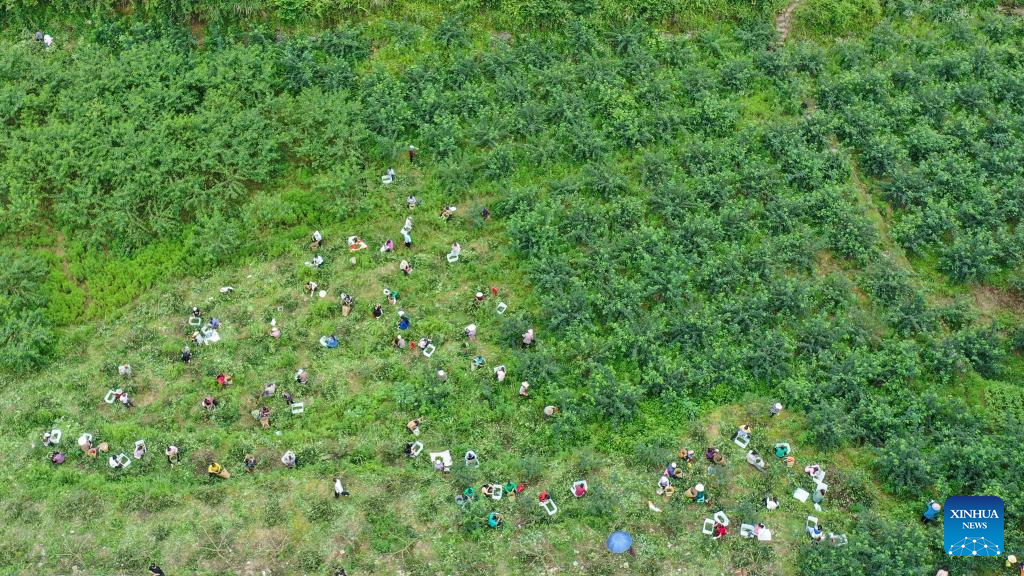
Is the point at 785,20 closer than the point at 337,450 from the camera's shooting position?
No

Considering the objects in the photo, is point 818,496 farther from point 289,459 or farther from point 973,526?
point 289,459

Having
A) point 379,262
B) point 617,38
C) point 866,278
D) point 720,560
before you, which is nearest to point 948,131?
point 866,278

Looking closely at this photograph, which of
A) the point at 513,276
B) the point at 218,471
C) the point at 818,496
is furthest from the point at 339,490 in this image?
the point at 818,496

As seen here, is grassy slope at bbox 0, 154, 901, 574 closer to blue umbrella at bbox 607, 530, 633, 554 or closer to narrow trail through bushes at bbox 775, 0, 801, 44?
blue umbrella at bbox 607, 530, 633, 554

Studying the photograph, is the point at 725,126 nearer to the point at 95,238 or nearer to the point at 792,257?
the point at 792,257

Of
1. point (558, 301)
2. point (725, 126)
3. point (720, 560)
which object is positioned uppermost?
point (725, 126)

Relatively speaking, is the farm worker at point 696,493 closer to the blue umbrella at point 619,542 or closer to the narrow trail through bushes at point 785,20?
the blue umbrella at point 619,542

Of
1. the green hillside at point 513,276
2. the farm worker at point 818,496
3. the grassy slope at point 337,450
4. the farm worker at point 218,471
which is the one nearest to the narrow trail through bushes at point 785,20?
the green hillside at point 513,276
